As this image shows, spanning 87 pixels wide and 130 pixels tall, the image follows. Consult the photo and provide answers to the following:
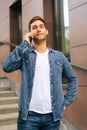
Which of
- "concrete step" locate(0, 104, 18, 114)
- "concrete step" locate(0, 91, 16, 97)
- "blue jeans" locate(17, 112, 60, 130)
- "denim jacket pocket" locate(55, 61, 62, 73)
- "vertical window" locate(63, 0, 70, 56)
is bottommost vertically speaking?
"concrete step" locate(0, 104, 18, 114)

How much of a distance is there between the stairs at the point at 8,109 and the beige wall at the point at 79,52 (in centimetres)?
108

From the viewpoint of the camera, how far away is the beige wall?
450cm

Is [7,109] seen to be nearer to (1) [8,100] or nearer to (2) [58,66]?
(1) [8,100]

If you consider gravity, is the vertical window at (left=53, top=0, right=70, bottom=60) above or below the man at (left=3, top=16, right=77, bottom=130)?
above

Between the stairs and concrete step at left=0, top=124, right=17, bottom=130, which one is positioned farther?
the stairs

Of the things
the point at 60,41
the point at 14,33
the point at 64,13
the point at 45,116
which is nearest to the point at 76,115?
the point at 60,41

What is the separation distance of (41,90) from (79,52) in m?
2.72

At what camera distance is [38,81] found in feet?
6.72

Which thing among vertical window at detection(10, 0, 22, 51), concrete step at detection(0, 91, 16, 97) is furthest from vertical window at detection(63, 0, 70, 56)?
vertical window at detection(10, 0, 22, 51)

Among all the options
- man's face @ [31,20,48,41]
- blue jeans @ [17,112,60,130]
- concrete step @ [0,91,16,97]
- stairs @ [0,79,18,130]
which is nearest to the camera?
blue jeans @ [17,112,60,130]

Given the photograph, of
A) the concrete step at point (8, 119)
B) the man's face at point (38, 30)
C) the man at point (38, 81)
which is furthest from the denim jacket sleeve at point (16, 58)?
the concrete step at point (8, 119)

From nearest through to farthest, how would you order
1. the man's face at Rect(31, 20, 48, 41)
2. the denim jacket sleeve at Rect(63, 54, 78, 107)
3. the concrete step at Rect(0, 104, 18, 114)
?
the man's face at Rect(31, 20, 48, 41), the denim jacket sleeve at Rect(63, 54, 78, 107), the concrete step at Rect(0, 104, 18, 114)

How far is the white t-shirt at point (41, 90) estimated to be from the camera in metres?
2.00

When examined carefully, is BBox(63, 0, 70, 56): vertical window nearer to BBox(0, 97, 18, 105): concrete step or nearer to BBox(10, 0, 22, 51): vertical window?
BBox(0, 97, 18, 105): concrete step
